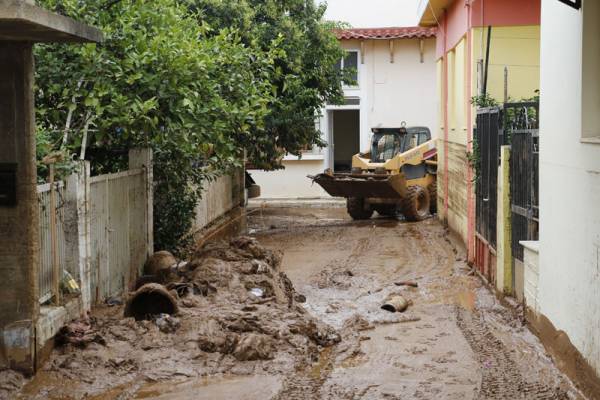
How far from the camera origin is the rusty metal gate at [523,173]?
34.0ft

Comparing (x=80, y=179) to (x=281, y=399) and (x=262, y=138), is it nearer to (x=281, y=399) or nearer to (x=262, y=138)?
(x=281, y=399)

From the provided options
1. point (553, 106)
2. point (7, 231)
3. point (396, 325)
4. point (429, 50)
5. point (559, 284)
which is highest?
point (429, 50)

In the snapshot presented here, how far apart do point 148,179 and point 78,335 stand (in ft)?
14.0

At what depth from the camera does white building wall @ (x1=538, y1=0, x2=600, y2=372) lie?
7285 millimetres

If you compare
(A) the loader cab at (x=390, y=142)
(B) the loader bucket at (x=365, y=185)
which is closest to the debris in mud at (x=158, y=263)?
(B) the loader bucket at (x=365, y=185)

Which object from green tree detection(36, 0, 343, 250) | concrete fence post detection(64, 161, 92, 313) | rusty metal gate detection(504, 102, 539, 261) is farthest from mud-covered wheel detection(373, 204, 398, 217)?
concrete fence post detection(64, 161, 92, 313)

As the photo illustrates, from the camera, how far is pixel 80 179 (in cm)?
Answer: 944

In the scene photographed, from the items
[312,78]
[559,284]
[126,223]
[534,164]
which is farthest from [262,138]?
[559,284]

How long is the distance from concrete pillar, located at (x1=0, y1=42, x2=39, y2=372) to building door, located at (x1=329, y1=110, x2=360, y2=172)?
2767 centimetres

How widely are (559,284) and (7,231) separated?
16.1 feet

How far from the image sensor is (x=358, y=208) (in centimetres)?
2425

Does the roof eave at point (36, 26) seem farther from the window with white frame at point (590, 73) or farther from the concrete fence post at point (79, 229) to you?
the window with white frame at point (590, 73)

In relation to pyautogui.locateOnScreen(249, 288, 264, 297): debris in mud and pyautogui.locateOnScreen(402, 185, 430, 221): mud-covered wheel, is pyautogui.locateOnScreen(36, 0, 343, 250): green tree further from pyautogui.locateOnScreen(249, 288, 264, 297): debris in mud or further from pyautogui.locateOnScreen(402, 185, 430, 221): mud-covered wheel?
pyautogui.locateOnScreen(402, 185, 430, 221): mud-covered wheel

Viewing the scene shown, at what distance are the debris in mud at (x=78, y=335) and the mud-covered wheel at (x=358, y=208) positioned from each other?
1561 cm
